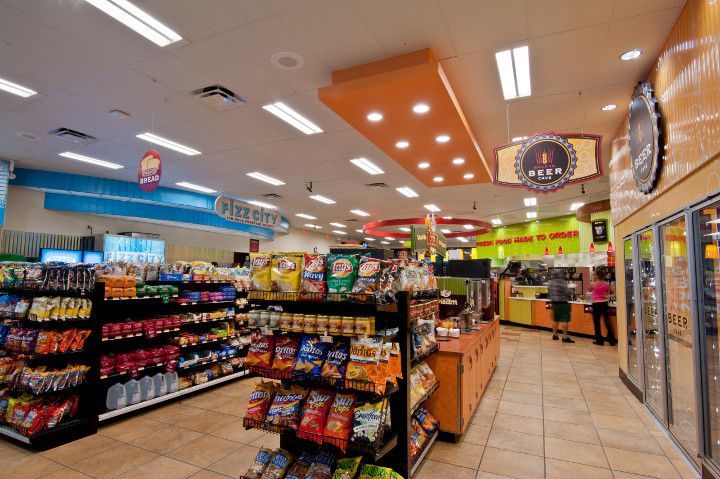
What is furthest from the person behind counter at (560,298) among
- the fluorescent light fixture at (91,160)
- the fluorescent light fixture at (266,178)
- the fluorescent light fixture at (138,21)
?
the fluorescent light fixture at (91,160)

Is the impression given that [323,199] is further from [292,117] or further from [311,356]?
[311,356]

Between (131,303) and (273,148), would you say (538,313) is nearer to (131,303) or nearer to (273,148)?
(273,148)

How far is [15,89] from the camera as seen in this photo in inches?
207

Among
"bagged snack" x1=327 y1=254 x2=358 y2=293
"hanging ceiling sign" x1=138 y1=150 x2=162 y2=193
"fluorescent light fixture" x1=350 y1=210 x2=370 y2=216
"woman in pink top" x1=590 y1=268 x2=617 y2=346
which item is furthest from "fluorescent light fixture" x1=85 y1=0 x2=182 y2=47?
"fluorescent light fixture" x1=350 y1=210 x2=370 y2=216

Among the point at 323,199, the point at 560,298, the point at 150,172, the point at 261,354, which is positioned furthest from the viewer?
the point at 323,199

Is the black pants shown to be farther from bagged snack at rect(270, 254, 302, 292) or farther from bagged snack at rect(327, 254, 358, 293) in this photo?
bagged snack at rect(270, 254, 302, 292)

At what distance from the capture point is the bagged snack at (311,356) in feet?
8.04

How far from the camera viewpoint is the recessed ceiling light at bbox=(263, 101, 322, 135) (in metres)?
5.79

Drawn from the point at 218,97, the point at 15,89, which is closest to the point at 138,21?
the point at 218,97

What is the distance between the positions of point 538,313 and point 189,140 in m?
10.7

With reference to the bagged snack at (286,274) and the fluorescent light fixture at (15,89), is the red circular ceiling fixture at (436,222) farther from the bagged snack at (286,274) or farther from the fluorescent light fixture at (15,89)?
the bagged snack at (286,274)

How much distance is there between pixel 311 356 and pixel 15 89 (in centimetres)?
586

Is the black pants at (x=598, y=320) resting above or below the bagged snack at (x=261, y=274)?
below

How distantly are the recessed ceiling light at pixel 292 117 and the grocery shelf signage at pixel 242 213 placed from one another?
6.72ft
